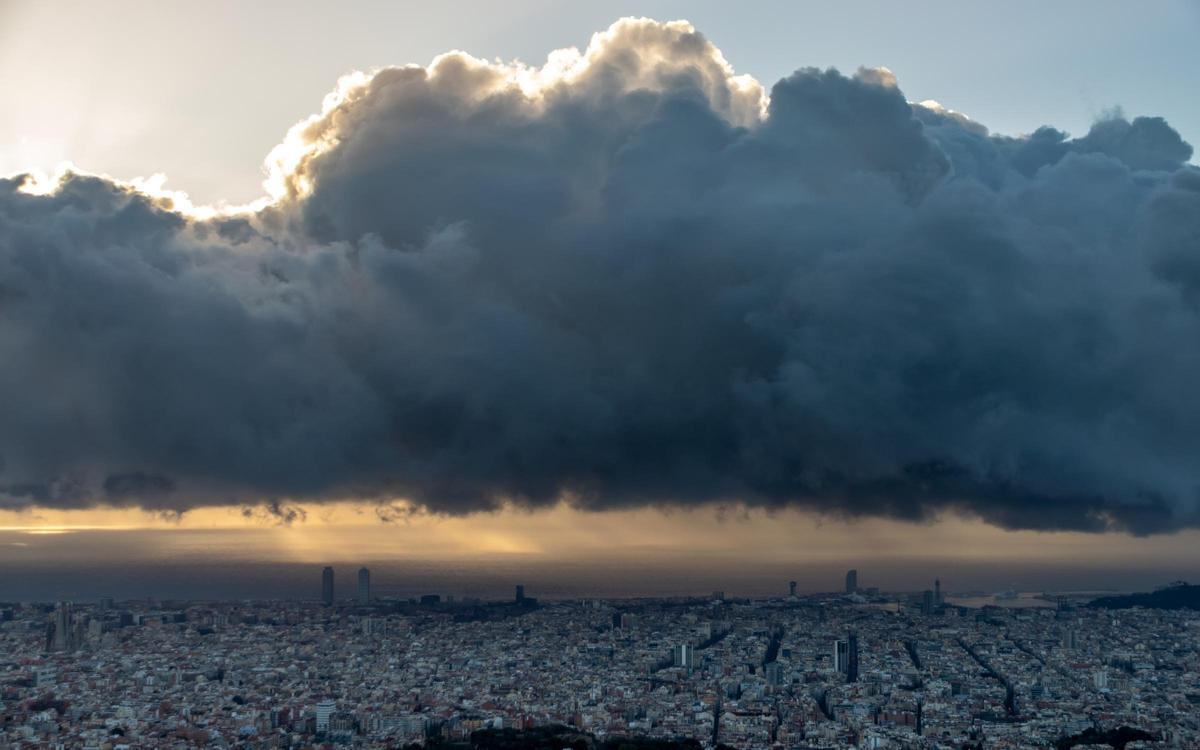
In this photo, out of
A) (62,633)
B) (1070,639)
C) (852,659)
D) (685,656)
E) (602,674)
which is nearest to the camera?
(602,674)

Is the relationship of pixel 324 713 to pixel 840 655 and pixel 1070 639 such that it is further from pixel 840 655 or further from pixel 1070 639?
pixel 1070 639

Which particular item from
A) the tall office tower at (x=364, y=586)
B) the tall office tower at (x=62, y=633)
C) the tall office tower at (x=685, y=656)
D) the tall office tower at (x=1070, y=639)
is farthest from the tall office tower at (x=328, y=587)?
the tall office tower at (x=1070, y=639)

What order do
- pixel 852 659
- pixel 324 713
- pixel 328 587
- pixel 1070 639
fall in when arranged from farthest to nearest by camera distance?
pixel 328 587 < pixel 1070 639 < pixel 852 659 < pixel 324 713

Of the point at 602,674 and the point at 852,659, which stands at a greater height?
the point at 852,659

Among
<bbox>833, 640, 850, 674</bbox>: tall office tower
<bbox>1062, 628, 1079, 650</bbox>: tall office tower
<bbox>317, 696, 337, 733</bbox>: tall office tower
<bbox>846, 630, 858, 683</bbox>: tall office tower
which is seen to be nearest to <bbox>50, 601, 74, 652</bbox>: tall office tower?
<bbox>317, 696, 337, 733</bbox>: tall office tower

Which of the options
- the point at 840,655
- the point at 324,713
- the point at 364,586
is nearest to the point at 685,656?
the point at 840,655

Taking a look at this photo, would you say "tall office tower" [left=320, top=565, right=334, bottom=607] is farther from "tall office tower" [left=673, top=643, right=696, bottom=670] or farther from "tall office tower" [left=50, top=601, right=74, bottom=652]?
"tall office tower" [left=673, top=643, right=696, bottom=670]

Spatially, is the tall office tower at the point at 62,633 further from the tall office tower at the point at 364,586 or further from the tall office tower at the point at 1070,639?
Result: the tall office tower at the point at 1070,639

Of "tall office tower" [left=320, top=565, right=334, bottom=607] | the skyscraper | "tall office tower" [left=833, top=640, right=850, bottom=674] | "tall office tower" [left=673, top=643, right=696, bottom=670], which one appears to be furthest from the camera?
"tall office tower" [left=320, top=565, right=334, bottom=607]
